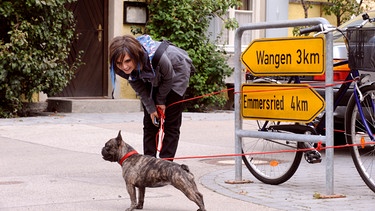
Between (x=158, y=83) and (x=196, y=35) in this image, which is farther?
(x=196, y=35)

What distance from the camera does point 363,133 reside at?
7.43 meters

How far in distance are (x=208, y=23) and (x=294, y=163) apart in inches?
373

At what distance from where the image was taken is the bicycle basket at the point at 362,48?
7.09m

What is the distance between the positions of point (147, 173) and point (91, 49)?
35.2 feet

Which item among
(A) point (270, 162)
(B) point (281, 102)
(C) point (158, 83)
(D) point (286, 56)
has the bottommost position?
(A) point (270, 162)

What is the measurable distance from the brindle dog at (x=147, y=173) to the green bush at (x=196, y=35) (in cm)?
973

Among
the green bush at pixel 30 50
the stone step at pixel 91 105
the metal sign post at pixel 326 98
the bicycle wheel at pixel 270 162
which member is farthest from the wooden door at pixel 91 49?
the metal sign post at pixel 326 98

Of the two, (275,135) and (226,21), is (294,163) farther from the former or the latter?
(226,21)

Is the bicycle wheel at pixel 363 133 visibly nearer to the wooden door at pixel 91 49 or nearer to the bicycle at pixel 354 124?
the bicycle at pixel 354 124

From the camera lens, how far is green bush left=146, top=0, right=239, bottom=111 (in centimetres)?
1638

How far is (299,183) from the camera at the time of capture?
319 inches

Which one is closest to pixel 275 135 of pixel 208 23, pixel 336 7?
pixel 208 23

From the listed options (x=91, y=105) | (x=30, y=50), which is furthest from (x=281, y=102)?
(x=91, y=105)

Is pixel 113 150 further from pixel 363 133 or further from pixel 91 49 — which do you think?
pixel 91 49
